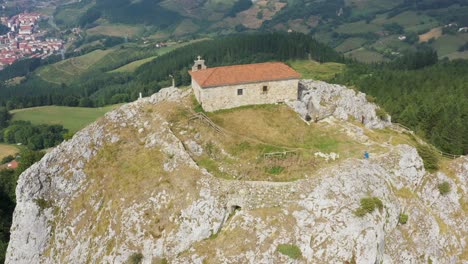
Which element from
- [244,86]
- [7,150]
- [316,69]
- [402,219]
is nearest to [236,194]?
[402,219]

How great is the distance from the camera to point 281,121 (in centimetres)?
4719

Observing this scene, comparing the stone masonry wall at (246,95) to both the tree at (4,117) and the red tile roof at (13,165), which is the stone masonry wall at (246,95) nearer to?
the red tile roof at (13,165)

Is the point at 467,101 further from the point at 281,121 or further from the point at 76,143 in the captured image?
the point at 76,143

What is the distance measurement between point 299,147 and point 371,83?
73428mm

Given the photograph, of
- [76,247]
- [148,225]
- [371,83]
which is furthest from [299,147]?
[371,83]

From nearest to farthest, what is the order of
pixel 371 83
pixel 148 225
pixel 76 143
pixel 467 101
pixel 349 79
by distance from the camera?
1. pixel 148 225
2. pixel 76 143
3. pixel 467 101
4. pixel 371 83
5. pixel 349 79

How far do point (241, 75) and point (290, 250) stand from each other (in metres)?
24.9

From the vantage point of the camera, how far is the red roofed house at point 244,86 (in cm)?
4775

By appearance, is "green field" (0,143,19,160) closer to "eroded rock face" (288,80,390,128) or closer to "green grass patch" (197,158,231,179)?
"eroded rock face" (288,80,390,128)

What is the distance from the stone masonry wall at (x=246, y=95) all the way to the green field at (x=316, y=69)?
10159 cm

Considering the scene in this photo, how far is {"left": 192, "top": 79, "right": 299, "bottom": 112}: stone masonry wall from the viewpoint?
47812 millimetres

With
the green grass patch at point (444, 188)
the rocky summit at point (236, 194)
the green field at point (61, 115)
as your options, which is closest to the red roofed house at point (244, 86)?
the rocky summit at point (236, 194)

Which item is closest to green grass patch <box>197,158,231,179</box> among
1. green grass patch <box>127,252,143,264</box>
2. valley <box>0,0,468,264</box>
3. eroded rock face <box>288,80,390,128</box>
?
valley <box>0,0,468,264</box>

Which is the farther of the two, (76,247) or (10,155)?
(10,155)
